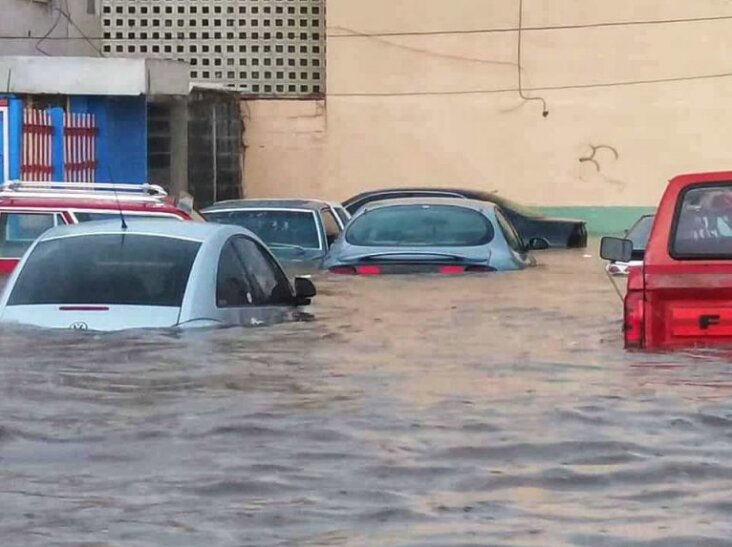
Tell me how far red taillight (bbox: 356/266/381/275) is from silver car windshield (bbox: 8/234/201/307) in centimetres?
511

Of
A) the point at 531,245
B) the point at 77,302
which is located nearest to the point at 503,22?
the point at 531,245

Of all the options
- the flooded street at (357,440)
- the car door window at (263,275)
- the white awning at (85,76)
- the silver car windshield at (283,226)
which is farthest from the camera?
the white awning at (85,76)

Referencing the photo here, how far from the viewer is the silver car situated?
10.4 meters

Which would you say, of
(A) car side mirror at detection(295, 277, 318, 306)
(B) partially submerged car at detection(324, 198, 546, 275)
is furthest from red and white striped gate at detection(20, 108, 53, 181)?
(A) car side mirror at detection(295, 277, 318, 306)

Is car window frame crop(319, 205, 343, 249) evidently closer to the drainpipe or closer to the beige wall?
the drainpipe

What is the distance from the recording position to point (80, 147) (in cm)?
2473

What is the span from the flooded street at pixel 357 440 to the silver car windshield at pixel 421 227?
360cm

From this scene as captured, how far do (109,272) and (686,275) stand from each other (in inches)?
134

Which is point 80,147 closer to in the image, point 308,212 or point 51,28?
point 51,28

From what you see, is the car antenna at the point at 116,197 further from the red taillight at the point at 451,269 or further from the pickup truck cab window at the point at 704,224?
the pickup truck cab window at the point at 704,224

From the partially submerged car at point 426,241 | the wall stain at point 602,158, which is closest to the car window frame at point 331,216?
the partially submerged car at point 426,241

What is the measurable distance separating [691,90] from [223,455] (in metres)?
23.8

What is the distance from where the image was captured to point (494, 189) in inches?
1226

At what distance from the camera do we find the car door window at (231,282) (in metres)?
10.8
